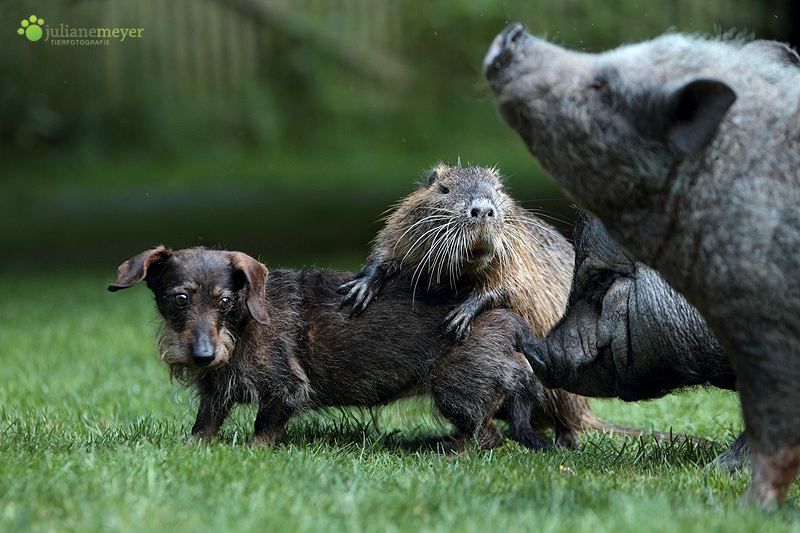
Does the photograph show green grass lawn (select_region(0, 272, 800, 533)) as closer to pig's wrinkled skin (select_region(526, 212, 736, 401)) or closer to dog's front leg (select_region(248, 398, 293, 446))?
dog's front leg (select_region(248, 398, 293, 446))

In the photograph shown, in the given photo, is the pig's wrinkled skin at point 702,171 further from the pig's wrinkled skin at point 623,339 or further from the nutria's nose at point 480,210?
the nutria's nose at point 480,210

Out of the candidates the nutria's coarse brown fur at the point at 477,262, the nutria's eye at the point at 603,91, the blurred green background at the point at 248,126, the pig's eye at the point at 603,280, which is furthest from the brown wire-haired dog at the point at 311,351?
the blurred green background at the point at 248,126

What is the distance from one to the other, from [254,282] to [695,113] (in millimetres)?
2363

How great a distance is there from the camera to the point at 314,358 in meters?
4.72

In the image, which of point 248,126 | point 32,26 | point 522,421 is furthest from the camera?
point 248,126

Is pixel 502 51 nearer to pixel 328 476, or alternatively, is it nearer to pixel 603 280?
pixel 603 280

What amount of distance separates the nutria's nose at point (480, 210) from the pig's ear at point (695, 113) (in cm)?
173

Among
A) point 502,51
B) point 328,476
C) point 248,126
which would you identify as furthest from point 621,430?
point 248,126

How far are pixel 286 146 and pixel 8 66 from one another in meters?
4.71

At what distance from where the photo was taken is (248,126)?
1534 centimetres

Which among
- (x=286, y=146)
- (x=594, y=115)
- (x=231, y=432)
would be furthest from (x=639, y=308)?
(x=286, y=146)

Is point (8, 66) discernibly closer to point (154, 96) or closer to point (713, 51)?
point (154, 96)

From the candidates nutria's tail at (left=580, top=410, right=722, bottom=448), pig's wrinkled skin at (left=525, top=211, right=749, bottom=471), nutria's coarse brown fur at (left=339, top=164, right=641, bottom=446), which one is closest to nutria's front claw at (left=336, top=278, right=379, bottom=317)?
nutria's coarse brown fur at (left=339, top=164, right=641, bottom=446)

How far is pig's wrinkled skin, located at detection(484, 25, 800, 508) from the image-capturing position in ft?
9.78
